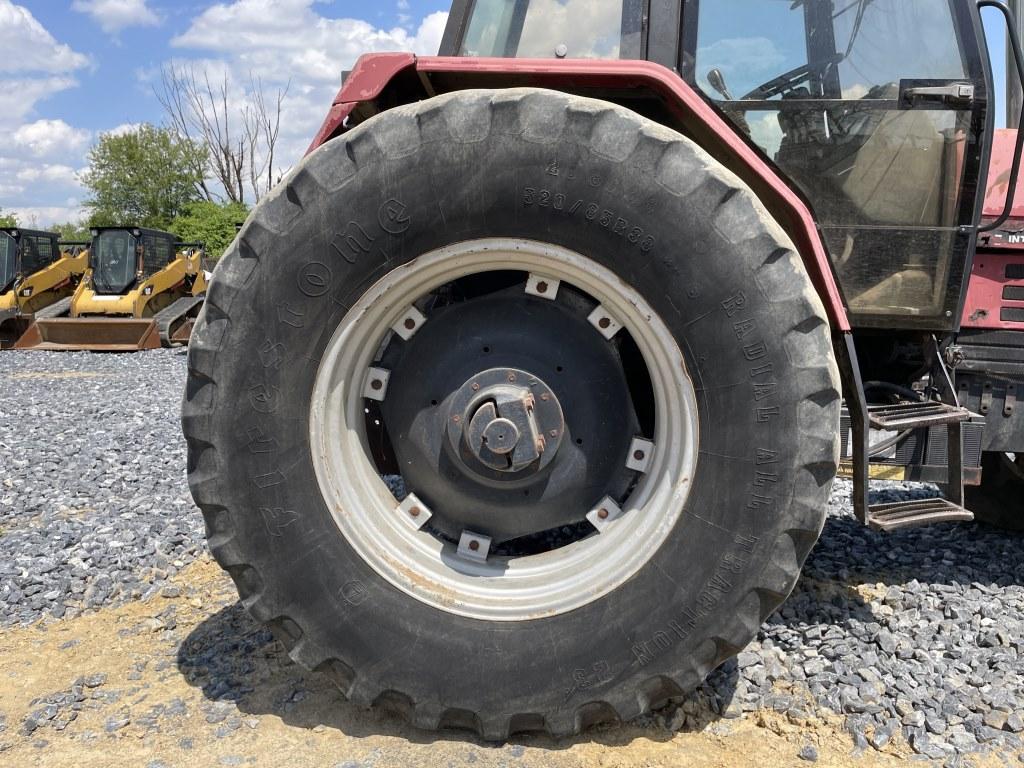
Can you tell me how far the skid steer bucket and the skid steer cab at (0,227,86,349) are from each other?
1.22 meters

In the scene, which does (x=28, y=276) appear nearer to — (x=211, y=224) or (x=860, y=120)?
(x=211, y=224)

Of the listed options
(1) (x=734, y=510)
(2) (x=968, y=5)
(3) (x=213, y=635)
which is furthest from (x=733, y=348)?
(3) (x=213, y=635)

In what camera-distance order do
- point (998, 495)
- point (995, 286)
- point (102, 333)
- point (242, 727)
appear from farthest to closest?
point (102, 333) < point (998, 495) < point (995, 286) < point (242, 727)

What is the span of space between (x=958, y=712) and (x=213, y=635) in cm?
223

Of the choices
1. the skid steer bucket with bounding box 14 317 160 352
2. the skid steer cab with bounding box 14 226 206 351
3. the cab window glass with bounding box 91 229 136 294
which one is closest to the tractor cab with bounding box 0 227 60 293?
the skid steer cab with bounding box 14 226 206 351

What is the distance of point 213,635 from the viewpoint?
269 cm

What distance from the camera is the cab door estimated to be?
2373 millimetres

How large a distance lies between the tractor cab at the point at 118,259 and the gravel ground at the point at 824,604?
9925 millimetres

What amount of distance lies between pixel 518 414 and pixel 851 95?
1.46 m

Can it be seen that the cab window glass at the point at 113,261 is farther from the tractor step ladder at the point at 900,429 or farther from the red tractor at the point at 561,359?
the tractor step ladder at the point at 900,429

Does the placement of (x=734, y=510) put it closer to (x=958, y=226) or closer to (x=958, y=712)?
(x=958, y=712)

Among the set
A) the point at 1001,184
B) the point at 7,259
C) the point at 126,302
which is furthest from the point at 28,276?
the point at 1001,184

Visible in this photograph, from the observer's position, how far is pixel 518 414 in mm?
2053

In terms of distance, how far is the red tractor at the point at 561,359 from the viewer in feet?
6.11
